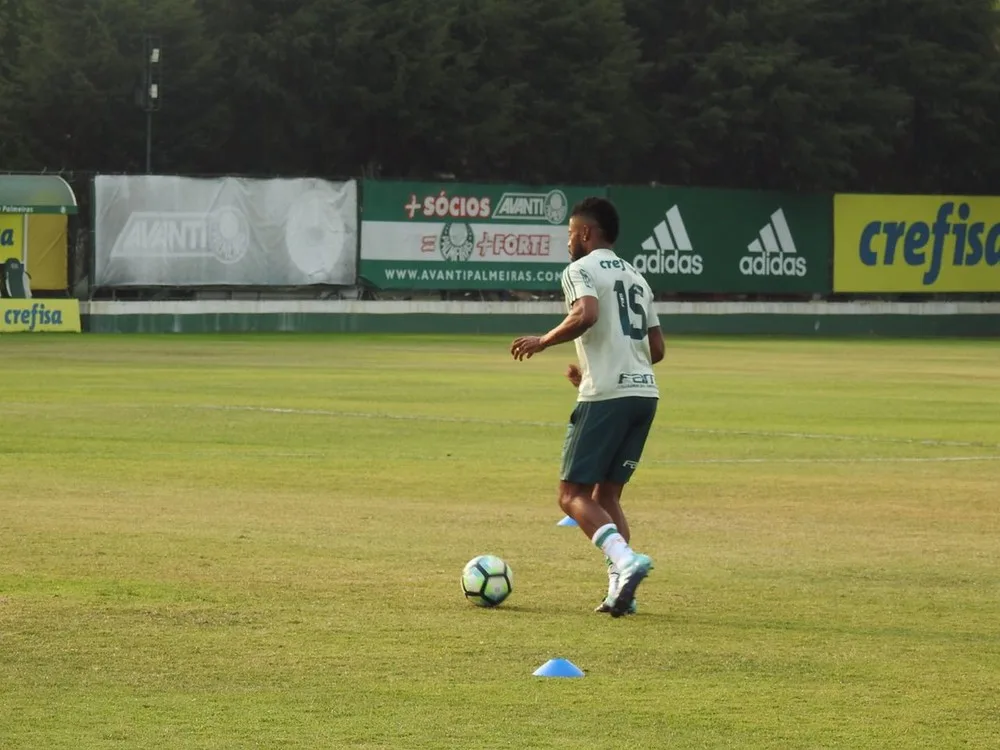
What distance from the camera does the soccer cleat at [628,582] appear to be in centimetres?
980

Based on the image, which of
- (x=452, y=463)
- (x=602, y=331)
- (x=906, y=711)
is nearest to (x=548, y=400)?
(x=452, y=463)

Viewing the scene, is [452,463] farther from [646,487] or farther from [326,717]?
[326,717]

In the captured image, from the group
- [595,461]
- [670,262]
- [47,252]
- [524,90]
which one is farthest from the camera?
[524,90]

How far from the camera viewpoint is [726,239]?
55688mm

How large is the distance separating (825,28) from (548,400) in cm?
4137

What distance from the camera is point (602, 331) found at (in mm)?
10109

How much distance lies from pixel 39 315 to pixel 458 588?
3683cm

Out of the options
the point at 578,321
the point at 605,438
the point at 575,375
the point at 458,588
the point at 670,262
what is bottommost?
the point at 458,588

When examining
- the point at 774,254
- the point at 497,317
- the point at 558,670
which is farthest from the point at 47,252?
the point at 558,670

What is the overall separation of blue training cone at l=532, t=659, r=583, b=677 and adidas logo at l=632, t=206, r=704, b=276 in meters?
46.3

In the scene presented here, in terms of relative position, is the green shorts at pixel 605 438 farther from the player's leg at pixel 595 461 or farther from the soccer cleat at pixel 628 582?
the soccer cleat at pixel 628 582

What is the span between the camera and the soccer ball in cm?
1016

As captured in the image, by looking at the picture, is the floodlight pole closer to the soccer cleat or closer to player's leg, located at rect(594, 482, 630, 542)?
player's leg, located at rect(594, 482, 630, 542)

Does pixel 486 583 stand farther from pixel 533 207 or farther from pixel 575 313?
pixel 533 207
